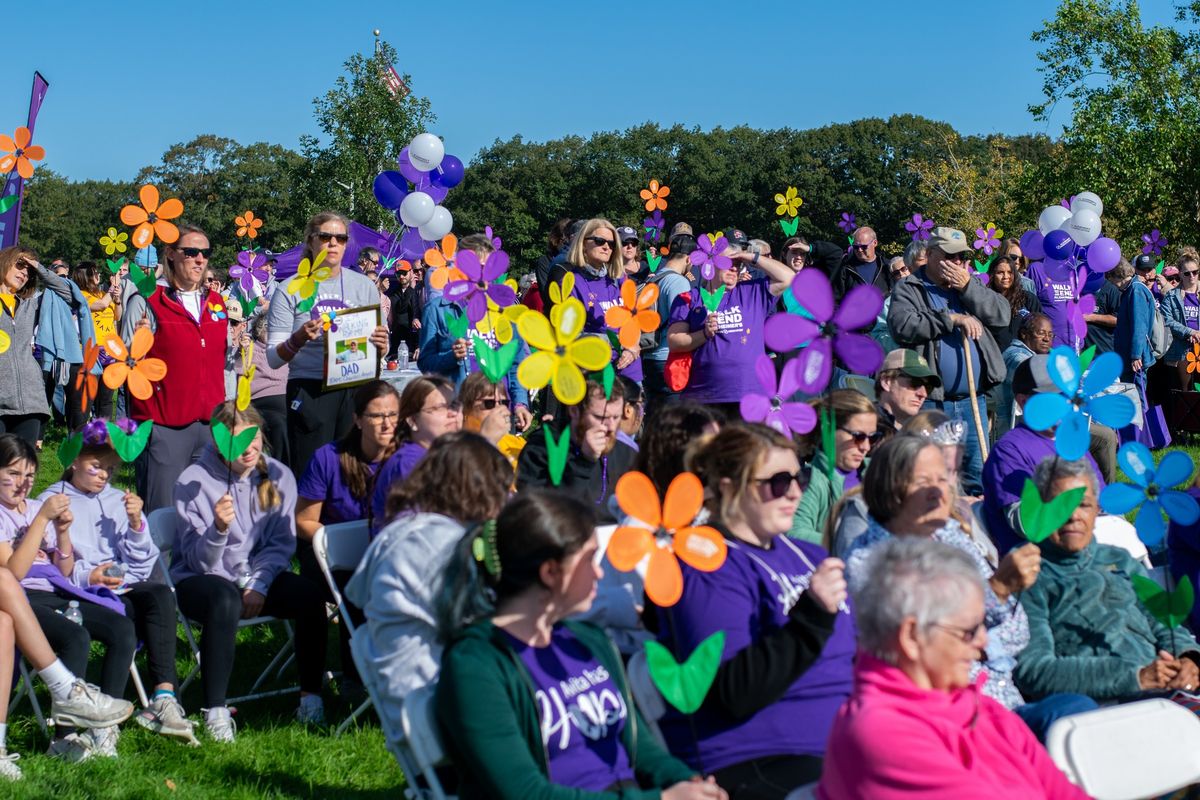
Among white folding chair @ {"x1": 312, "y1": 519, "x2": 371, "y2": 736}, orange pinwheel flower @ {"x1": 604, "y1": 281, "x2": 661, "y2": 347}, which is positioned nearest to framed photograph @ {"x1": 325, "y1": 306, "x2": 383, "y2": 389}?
white folding chair @ {"x1": 312, "y1": 519, "x2": 371, "y2": 736}

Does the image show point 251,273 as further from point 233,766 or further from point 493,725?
point 493,725

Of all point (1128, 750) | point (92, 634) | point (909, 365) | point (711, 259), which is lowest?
point (1128, 750)

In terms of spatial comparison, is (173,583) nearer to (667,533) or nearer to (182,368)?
(182,368)

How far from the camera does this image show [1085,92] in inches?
880

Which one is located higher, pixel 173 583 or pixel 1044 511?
pixel 1044 511

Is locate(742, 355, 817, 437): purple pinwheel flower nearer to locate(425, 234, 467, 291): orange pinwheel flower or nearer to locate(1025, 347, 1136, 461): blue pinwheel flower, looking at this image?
locate(1025, 347, 1136, 461): blue pinwheel flower

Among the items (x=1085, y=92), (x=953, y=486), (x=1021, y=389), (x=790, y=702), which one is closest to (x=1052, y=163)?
(x=1085, y=92)

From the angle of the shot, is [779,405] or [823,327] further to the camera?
[779,405]

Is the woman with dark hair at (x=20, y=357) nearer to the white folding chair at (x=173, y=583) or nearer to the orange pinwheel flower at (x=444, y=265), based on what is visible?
the white folding chair at (x=173, y=583)

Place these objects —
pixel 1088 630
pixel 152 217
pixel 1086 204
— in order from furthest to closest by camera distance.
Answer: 1. pixel 1086 204
2. pixel 152 217
3. pixel 1088 630

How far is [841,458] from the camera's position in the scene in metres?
4.25

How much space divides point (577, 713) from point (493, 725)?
0.21 metres

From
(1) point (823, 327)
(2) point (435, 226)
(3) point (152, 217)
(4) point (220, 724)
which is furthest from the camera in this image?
(2) point (435, 226)

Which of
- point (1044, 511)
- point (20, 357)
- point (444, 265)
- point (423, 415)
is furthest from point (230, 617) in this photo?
point (20, 357)
